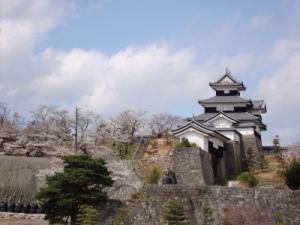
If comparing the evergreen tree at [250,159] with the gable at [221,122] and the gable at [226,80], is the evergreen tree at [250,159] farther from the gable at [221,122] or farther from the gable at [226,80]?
the gable at [226,80]

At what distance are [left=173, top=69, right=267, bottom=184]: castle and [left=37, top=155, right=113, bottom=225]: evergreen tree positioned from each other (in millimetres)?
12528

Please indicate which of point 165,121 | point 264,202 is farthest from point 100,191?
point 165,121

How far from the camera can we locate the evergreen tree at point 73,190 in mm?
20641

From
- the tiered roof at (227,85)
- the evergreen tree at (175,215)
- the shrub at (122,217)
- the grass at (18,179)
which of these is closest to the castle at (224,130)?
the tiered roof at (227,85)

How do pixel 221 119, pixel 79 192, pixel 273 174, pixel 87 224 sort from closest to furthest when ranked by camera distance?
1. pixel 87 224
2. pixel 79 192
3. pixel 273 174
4. pixel 221 119

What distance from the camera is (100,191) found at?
70.0 ft

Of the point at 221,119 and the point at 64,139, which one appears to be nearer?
the point at 221,119

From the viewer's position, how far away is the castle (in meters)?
35.8

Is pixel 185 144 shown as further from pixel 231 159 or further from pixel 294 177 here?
pixel 294 177

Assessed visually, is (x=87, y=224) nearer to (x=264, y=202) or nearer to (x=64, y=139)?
(x=264, y=202)

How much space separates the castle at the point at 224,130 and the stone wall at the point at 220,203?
10457mm

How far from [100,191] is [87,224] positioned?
83.9 inches

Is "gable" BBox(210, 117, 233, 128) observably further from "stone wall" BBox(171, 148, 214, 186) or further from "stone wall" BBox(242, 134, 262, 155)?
"stone wall" BBox(171, 148, 214, 186)

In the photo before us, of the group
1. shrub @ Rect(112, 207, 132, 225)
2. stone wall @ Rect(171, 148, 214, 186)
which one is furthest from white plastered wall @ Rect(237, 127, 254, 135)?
shrub @ Rect(112, 207, 132, 225)
